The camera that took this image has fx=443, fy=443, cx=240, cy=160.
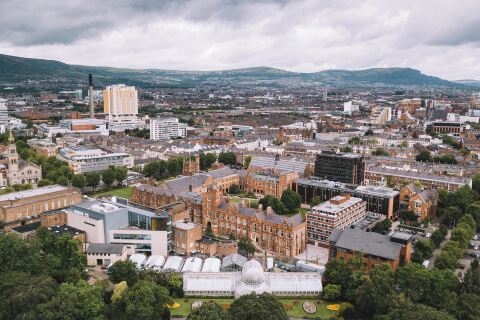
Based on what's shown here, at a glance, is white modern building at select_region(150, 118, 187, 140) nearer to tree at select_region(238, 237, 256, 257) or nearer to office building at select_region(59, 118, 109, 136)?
office building at select_region(59, 118, 109, 136)

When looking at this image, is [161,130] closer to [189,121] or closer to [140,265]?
[189,121]

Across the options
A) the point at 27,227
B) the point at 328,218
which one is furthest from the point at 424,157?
the point at 27,227

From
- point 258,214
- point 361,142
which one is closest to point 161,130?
point 361,142

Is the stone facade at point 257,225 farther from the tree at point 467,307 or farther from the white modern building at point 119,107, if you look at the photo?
the white modern building at point 119,107

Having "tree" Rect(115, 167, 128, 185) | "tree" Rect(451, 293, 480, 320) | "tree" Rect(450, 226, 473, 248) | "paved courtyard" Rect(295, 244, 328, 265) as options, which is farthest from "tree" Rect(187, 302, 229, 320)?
"tree" Rect(115, 167, 128, 185)

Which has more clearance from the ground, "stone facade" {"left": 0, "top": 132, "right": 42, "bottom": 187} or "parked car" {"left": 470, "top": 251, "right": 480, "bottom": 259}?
"stone facade" {"left": 0, "top": 132, "right": 42, "bottom": 187}

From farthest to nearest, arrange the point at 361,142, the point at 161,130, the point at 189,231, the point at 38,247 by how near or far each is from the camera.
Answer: the point at 161,130 < the point at 361,142 < the point at 189,231 < the point at 38,247

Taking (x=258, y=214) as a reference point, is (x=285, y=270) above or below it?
below
